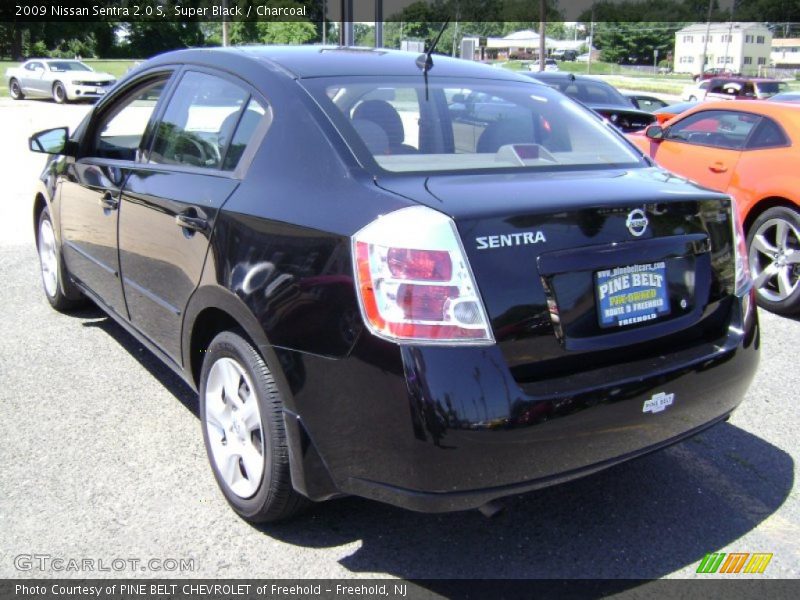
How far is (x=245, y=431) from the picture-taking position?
2896 millimetres

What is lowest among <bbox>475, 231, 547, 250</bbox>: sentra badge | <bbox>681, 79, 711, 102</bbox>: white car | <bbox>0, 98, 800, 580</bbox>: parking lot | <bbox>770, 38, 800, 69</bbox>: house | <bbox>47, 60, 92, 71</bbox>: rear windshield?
<bbox>0, 98, 800, 580</bbox>: parking lot

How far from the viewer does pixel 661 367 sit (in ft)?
8.52

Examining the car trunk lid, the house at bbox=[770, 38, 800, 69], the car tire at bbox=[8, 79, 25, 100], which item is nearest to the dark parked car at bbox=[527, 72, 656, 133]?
the car trunk lid

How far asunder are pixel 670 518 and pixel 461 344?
4.55 feet

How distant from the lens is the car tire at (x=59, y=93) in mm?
28944

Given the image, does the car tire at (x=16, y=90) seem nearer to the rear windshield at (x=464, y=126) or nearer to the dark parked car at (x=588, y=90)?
the dark parked car at (x=588, y=90)

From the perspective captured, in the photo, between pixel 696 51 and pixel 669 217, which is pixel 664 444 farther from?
pixel 696 51

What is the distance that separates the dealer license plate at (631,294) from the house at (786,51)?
11436cm

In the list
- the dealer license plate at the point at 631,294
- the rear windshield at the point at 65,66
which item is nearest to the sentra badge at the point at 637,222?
the dealer license plate at the point at 631,294

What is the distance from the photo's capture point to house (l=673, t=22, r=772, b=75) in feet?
339

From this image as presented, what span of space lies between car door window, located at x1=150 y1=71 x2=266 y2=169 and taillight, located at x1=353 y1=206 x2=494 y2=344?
3.44 ft

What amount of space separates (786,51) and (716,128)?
12014 cm

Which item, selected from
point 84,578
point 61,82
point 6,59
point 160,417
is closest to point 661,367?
point 84,578

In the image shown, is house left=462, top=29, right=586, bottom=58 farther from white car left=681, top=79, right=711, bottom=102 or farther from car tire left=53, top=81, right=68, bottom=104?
car tire left=53, top=81, right=68, bottom=104
